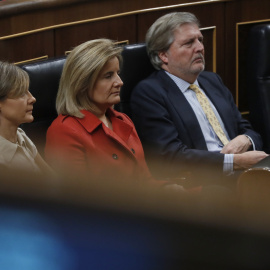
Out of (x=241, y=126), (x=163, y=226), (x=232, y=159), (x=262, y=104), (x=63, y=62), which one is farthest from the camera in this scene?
(x=262, y=104)

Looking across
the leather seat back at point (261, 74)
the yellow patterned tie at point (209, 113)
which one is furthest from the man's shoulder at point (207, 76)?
the leather seat back at point (261, 74)

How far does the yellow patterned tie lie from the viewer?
2291mm

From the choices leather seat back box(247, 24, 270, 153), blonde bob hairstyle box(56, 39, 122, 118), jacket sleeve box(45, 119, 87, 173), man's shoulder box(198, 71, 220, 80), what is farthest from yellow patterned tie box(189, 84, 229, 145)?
jacket sleeve box(45, 119, 87, 173)

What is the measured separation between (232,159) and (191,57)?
0.41 metres

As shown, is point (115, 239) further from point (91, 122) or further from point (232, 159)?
point (232, 159)

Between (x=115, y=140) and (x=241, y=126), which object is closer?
(x=115, y=140)

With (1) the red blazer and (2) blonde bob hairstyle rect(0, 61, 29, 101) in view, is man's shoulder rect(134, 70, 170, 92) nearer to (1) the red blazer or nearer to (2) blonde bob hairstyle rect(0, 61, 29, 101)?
(1) the red blazer

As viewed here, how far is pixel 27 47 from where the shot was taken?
225 centimetres

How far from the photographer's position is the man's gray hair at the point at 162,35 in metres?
2.30

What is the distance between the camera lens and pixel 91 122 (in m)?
1.84

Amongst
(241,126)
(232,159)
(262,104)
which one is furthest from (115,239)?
(262,104)

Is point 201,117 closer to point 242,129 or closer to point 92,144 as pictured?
point 242,129

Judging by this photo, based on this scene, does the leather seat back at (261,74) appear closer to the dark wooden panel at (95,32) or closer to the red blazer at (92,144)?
the dark wooden panel at (95,32)

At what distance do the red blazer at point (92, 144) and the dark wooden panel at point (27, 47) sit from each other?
1.53ft
